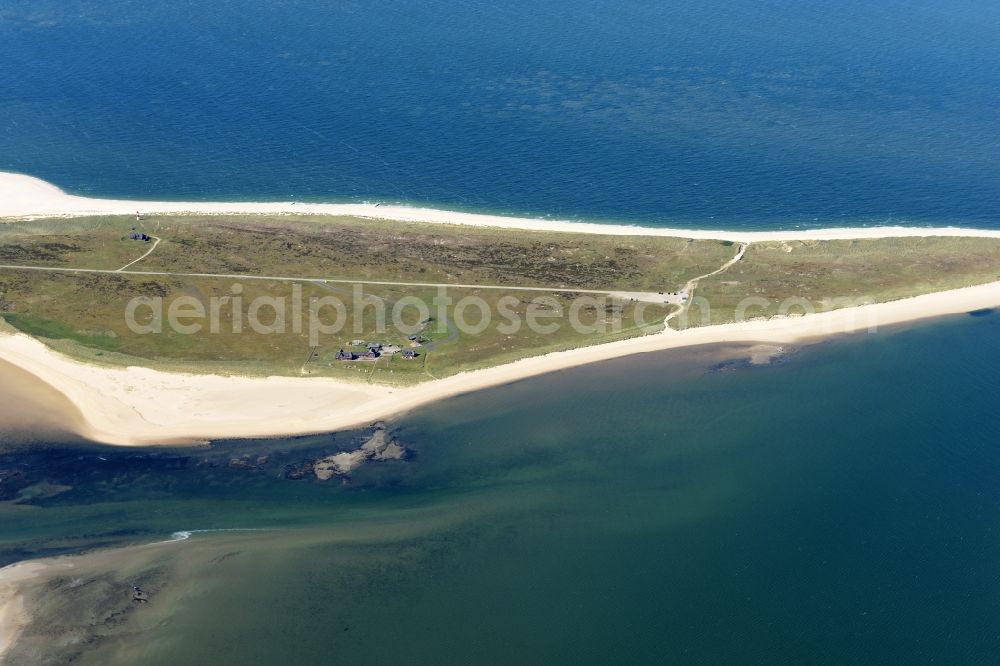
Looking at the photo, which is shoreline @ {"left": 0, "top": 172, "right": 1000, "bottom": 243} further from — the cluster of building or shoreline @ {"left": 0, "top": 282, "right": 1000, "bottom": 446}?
the cluster of building

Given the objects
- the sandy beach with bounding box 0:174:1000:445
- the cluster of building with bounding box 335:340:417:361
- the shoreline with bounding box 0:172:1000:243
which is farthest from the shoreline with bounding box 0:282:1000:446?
the shoreline with bounding box 0:172:1000:243

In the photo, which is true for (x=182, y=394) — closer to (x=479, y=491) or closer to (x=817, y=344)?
(x=479, y=491)

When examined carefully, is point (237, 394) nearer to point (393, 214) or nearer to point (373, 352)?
point (373, 352)

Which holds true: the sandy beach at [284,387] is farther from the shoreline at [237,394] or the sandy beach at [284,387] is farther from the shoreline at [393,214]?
the shoreline at [393,214]

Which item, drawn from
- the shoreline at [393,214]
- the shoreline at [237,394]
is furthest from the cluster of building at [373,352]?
the shoreline at [393,214]

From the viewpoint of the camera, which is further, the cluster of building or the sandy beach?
the cluster of building

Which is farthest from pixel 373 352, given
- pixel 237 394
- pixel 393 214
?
pixel 393 214

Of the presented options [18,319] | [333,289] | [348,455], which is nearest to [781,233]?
[333,289]
